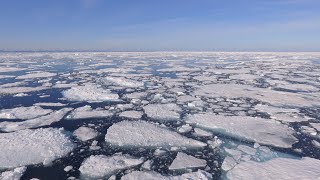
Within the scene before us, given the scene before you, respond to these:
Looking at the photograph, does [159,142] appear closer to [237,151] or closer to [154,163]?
[154,163]

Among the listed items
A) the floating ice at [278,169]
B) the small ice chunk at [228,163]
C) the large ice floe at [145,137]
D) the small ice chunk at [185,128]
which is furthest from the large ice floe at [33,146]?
the floating ice at [278,169]

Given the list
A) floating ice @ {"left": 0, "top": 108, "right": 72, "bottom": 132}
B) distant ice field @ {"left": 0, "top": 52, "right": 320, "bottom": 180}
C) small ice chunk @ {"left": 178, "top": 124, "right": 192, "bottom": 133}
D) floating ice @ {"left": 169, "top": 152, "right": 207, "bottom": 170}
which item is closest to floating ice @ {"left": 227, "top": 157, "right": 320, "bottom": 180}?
distant ice field @ {"left": 0, "top": 52, "right": 320, "bottom": 180}

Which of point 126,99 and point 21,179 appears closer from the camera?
point 21,179

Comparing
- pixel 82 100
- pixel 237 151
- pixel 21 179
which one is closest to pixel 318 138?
pixel 237 151

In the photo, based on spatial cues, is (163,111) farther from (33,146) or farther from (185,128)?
(33,146)

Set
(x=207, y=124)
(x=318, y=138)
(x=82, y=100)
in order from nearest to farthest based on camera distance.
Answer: (x=318, y=138) → (x=207, y=124) → (x=82, y=100)

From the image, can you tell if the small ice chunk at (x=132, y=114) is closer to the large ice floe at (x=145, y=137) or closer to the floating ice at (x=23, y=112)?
the large ice floe at (x=145, y=137)
